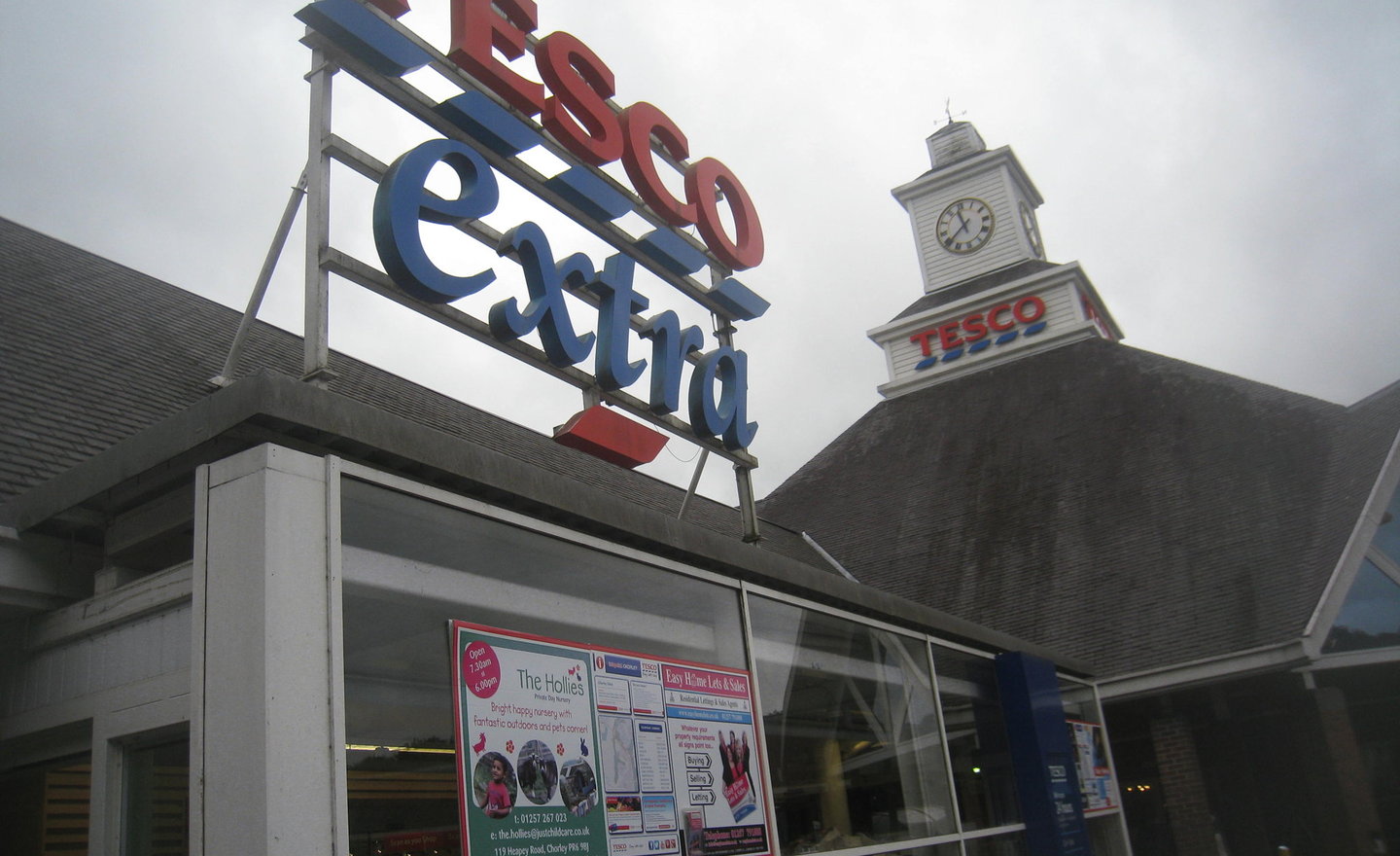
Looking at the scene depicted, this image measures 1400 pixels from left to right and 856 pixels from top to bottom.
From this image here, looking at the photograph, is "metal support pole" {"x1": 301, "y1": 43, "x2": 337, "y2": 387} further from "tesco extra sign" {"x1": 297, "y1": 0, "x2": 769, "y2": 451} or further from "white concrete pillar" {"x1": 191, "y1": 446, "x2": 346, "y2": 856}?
"white concrete pillar" {"x1": 191, "y1": 446, "x2": 346, "y2": 856}

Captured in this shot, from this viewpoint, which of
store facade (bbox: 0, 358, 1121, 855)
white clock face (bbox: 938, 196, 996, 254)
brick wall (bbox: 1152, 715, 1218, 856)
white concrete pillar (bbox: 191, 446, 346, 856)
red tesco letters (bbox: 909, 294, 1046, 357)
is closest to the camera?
white concrete pillar (bbox: 191, 446, 346, 856)

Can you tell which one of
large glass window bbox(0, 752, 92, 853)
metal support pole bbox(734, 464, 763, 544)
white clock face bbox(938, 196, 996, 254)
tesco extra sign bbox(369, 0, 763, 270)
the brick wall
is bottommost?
the brick wall

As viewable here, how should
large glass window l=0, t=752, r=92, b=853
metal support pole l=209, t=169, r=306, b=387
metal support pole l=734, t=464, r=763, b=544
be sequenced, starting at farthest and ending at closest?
1. metal support pole l=734, t=464, r=763, b=544
2. metal support pole l=209, t=169, r=306, b=387
3. large glass window l=0, t=752, r=92, b=853

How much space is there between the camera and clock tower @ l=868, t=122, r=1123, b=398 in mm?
22828

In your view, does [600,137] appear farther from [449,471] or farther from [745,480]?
[449,471]

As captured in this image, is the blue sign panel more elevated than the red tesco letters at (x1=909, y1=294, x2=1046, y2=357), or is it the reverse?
the red tesco letters at (x1=909, y1=294, x2=1046, y2=357)

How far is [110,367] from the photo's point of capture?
8.86 m

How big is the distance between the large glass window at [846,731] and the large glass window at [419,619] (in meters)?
1.62

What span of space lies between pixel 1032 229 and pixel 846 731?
2127 centimetres

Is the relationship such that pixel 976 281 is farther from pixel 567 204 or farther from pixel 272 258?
pixel 272 258

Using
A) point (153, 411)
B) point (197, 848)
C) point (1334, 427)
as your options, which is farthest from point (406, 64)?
point (1334, 427)

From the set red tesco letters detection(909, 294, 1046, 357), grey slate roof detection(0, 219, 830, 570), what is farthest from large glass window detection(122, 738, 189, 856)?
red tesco letters detection(909, 294, 1046, 357)

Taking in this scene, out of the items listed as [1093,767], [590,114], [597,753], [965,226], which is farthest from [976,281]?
[597,753]

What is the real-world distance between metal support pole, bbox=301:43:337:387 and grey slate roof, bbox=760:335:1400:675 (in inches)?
418
